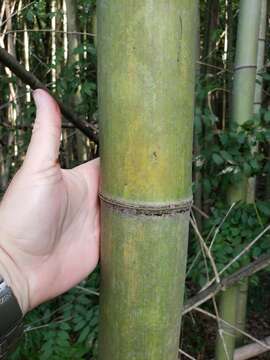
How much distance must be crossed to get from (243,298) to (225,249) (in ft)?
1.69

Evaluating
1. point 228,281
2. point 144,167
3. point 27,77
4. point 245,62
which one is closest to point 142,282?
point 144,167

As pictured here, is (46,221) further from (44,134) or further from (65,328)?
(65,328)

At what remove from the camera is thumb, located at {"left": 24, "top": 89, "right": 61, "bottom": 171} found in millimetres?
591

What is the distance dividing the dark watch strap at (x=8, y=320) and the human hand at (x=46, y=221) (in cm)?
3

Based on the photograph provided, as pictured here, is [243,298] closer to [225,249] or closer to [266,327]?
[225,249]

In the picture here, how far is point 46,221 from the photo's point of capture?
63 cm

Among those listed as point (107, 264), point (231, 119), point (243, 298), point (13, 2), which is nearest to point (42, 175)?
point (107, 264)

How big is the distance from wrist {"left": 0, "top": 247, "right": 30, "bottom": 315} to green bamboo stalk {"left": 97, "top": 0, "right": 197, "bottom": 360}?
136 millimetres

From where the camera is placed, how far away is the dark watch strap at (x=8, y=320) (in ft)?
1.79

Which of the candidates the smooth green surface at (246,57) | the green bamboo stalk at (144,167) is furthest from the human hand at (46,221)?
the smooth green surface at (246,57)

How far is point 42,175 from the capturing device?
0.61 m

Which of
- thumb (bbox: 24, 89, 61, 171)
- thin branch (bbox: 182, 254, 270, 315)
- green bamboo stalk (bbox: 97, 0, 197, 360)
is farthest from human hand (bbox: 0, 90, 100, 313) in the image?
thin branch (bbox: 182, 254, 270, 315)

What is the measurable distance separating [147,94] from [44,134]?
19 cm

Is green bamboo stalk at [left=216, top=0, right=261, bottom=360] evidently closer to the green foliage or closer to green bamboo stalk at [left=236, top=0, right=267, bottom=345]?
green bamboo stalk at [left=236, top=0, right=267, bottom=345]
